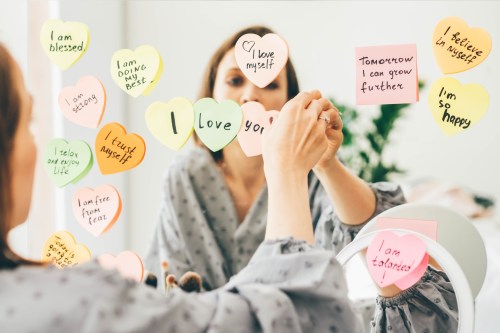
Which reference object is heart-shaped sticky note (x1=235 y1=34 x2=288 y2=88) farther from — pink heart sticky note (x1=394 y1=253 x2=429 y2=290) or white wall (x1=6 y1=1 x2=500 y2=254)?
white wall (x1=6 y1=1 x2=500 y2=254)

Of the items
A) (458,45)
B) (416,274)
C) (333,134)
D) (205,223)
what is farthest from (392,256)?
(205,223)

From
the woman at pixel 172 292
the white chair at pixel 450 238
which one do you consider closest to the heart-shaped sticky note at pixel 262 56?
the woman at pixel 172 292

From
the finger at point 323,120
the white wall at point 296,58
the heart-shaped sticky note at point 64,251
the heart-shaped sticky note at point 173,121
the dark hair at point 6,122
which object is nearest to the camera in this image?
the dark hair at point 6,122

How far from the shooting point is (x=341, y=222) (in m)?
0.83

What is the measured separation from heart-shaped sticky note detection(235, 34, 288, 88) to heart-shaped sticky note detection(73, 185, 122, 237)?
0.29 metres

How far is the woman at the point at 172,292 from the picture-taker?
427mm

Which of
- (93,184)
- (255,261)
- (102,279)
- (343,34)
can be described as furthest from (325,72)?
(102,279)

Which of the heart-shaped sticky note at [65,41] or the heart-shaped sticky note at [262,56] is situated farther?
the heart-shaped sticky note at [65,41]

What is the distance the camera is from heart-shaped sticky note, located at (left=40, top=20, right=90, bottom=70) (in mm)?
875

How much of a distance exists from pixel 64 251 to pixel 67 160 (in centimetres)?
16

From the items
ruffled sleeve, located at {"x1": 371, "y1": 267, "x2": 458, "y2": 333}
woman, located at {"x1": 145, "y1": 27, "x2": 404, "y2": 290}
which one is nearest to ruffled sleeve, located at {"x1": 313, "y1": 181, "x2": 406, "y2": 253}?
woman, located at {"x1": 145, "y1": 27, "x2": 404, "y2": 290}

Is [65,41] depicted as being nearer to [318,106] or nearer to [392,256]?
[318,106]

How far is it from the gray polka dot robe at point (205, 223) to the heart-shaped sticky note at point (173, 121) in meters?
0.25

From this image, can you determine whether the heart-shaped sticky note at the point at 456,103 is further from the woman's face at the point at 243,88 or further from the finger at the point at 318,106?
the woman's face at the point at 243,88
